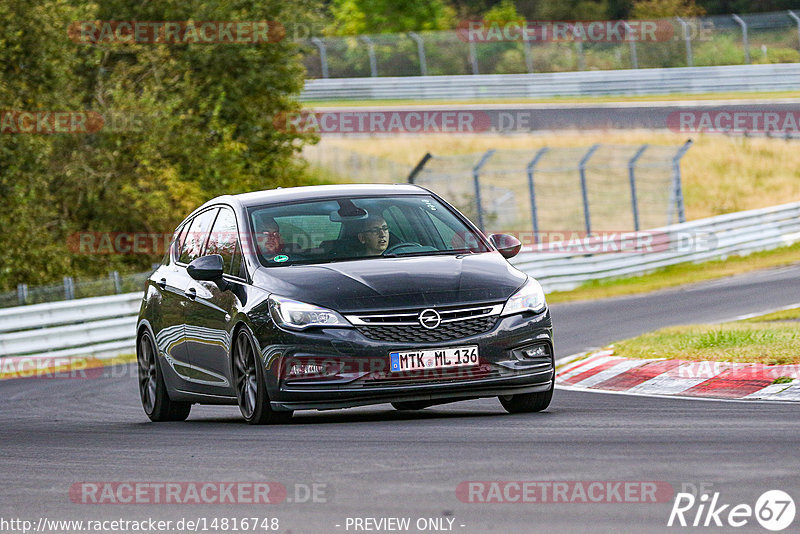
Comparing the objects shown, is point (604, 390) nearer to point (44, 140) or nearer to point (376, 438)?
point (376, 438)

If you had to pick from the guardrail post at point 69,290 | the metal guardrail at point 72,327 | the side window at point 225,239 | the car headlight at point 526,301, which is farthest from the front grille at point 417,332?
the guardrail post at point 69,290

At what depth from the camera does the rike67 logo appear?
5.20 m

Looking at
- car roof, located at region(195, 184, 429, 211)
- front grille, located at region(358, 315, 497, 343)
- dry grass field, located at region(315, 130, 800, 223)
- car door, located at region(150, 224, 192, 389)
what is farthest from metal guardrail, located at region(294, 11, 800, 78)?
front grille, located at region(358, 315, 497, 343)

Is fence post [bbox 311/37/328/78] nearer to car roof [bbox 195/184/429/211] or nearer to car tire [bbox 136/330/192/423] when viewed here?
A: car tire [bbox 136/330/192/423]

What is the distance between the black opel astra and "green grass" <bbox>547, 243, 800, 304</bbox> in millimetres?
15203

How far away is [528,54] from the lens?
49844 mm

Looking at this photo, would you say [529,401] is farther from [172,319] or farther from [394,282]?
[172,319]

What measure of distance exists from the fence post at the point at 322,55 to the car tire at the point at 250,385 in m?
41.9

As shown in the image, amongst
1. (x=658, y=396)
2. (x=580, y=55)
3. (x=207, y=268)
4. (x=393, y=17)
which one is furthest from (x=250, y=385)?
(x=393, y=17)

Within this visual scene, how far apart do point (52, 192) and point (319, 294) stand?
80.1 feet

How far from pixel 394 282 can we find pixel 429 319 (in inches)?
14.1

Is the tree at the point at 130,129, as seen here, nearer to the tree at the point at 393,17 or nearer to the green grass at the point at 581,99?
the green grass at the point at 581,99

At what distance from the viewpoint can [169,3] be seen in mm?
35000

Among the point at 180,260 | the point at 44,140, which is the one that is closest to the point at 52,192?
the point at 44,140
